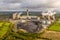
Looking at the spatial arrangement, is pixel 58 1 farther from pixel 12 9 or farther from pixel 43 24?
pixel 12 9

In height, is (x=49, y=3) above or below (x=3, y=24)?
above

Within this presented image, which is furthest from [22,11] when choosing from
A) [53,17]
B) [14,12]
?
[53,17]

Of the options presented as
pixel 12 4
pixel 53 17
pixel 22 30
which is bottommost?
pixel 22 30

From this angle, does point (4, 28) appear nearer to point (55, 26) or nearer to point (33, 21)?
point (33, 21)

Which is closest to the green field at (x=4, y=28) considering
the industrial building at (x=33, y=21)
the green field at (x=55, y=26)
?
the industrial building at (x=33, y=21)

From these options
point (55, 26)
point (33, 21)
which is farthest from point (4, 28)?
point (55, 26)

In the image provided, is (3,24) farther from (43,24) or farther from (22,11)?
(43,24)

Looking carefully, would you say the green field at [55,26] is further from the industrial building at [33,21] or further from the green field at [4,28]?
the green field at [4,28]

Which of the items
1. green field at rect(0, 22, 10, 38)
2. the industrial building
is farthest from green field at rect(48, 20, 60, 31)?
green field at rect(0, 22, 10, 38)

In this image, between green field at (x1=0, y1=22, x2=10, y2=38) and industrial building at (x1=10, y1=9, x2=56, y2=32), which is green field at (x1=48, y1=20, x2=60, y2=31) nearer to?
industrial building at (x1=10, y1=9, x2=56, y2=32)

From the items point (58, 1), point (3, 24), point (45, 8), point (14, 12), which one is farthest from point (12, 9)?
point (58, 1)
